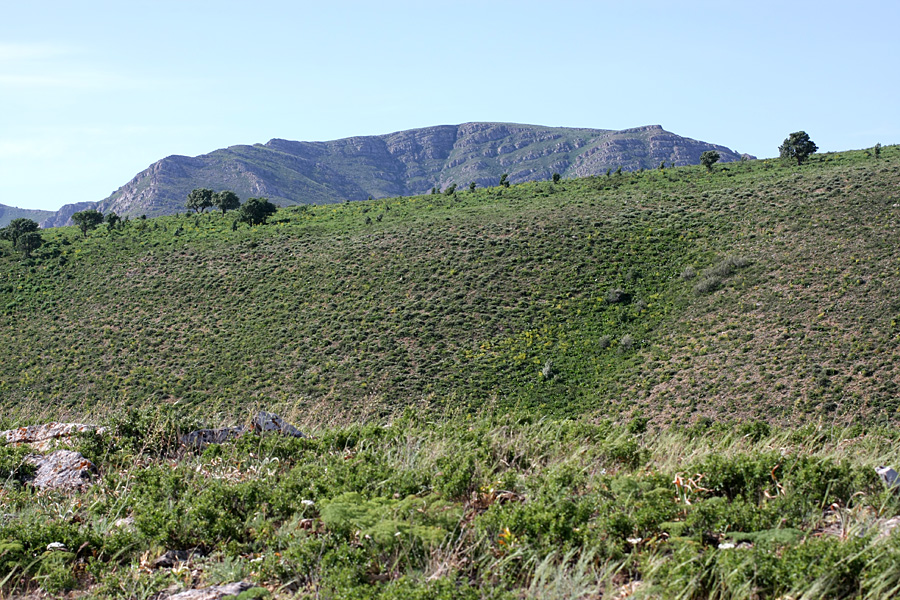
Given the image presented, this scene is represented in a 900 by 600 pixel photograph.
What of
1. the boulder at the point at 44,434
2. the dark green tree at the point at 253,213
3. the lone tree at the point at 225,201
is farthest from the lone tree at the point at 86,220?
the boulder at the point at 44,434

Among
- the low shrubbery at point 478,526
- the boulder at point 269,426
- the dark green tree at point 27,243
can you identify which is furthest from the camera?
the dark green tree at point 27,243

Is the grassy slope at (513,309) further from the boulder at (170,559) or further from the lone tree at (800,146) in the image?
the boulder at (170,559)

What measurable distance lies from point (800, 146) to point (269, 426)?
6457cm

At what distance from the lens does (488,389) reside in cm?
3155

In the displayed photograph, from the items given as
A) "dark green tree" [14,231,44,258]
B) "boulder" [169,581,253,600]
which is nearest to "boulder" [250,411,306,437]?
"boulder" [169,581,253,600]

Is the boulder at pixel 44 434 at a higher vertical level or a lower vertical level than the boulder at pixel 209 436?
higher

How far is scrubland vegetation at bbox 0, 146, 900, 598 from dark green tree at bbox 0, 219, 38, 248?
1714 millimetres

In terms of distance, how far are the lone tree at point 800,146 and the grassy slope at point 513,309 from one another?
3.46 m

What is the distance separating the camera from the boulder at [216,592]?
4.04 metres

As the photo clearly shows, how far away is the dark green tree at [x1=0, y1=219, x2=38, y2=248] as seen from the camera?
2347 inches

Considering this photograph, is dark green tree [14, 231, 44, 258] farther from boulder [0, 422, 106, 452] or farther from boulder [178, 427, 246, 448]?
boulder [178, 427, 246, 448]

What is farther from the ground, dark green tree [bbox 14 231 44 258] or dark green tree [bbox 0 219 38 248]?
dark green tree [bbox 0 219 38 248]

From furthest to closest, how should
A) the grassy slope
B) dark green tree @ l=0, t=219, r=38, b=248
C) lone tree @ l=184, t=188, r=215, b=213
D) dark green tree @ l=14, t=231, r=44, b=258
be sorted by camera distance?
1. lone tree @ l=184, t=188, r=215, b=213
2. dark green tree @ l=0, t=219, r=38, b=248
3. dark green tree @ l=14, t=231, r=44, b=258
4. the grassy slope

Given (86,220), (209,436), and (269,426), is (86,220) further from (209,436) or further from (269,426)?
(269,426)
